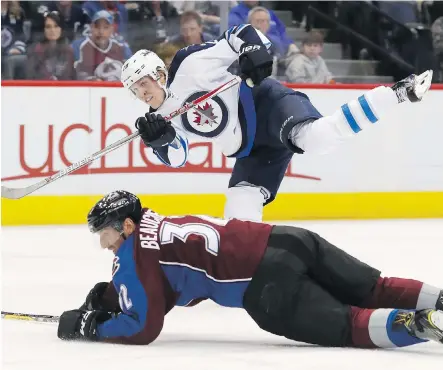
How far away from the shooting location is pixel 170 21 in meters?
7.71

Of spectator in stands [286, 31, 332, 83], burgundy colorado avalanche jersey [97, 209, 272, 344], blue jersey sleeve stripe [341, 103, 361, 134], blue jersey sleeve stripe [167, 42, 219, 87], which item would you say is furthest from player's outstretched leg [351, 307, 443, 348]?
spectator in stands [286, 31, 332, 83]

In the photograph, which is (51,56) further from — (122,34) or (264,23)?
(264,23)

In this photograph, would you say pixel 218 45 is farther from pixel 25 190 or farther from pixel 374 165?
pixel 374 165

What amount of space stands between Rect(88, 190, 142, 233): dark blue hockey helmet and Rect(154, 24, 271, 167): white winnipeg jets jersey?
1.13m

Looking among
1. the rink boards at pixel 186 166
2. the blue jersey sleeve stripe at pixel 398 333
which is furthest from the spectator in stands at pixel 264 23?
the blue jersey sleeve stripe at pixel 398 333

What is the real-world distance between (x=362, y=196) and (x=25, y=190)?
10.8 feet

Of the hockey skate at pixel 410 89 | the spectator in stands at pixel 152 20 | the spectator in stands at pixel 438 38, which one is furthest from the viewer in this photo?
the spectator in stands at pixel 438 38

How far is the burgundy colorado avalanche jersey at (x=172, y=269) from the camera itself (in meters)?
3.54

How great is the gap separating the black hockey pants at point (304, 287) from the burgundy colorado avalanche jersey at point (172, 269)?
5 centimetres

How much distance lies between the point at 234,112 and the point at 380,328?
160cm

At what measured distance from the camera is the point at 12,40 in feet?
24.1

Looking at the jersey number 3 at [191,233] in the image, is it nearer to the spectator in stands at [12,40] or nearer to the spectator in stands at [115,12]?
the spectator in stands at [12,40]

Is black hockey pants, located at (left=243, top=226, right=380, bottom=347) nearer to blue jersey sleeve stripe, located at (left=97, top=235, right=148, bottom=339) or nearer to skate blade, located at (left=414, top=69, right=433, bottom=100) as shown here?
blue jersey sleeve stripe, located at (left=97, top=235, right=148, bottom=339)

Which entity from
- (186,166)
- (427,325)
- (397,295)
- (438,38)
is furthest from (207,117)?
(438,38)
